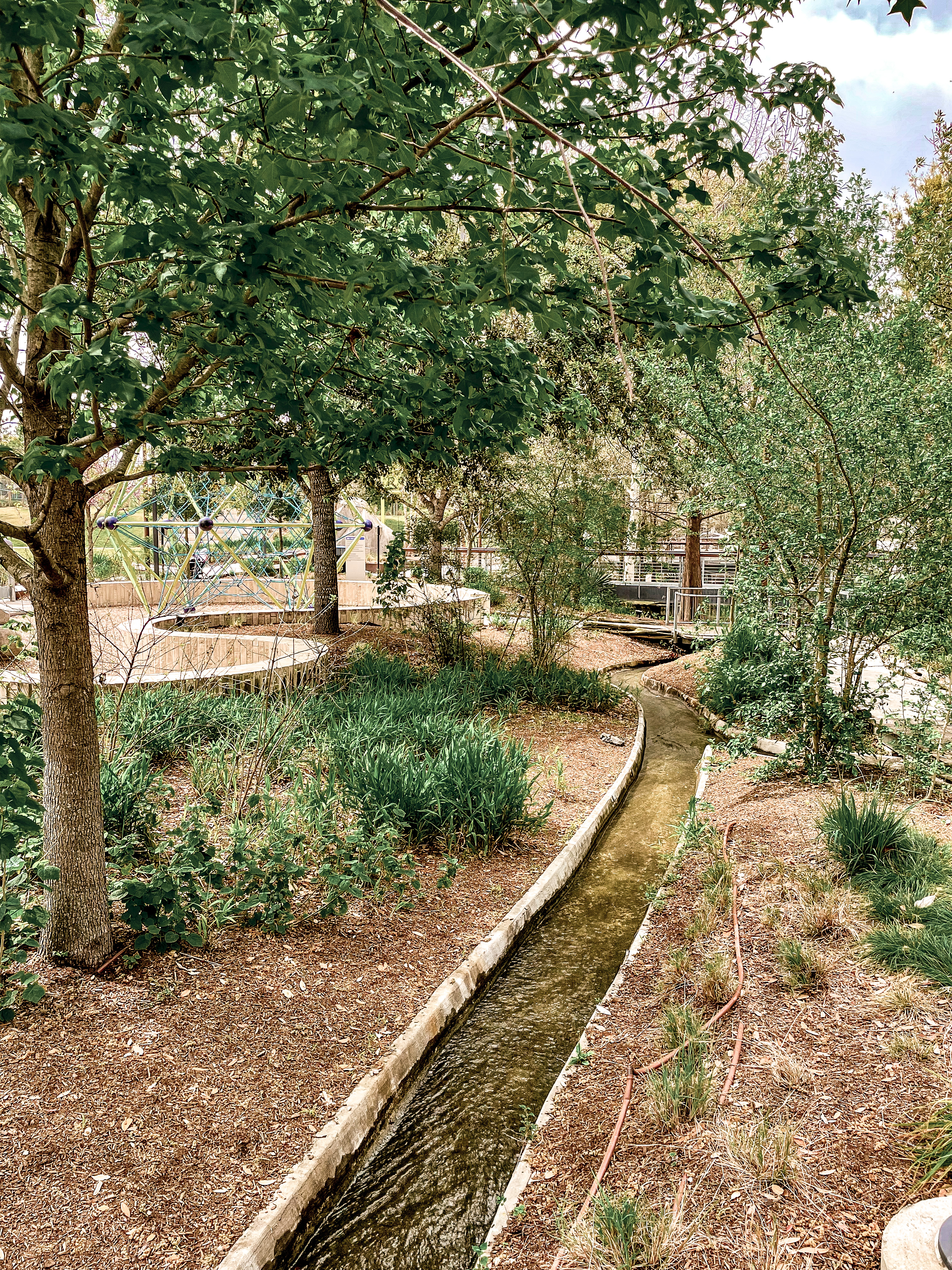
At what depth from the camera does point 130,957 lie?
135 inches

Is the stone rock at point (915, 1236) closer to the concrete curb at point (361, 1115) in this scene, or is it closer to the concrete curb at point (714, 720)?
the concrete curb at point (361, 1115)

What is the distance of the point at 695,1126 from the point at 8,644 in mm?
4247

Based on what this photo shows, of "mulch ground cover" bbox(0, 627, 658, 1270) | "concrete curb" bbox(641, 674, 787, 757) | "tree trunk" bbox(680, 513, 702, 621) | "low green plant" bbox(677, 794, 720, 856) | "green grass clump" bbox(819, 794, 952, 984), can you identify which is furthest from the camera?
"tree trunk" bbox(680, 513, 702, 621)

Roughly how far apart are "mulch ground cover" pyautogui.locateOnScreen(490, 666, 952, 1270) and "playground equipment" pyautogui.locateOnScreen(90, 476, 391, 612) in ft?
24.8

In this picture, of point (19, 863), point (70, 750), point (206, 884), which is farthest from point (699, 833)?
point (19, 863)

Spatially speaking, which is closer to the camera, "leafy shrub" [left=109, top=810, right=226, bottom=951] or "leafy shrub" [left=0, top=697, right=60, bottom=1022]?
"leafy shrub" [left=0, top=697, right=60, bottom=1022]

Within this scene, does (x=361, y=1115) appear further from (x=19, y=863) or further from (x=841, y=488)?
(x=841, y=488)

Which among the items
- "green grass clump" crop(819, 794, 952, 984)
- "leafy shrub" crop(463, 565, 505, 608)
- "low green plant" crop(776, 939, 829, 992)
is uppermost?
"leafy shrub" crop(463, 565, 505, 608)

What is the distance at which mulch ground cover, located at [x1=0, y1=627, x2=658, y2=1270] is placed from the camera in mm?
2369

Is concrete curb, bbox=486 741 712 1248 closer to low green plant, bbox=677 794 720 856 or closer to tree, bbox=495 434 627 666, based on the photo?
low green plant, bbox=677 794 720 856

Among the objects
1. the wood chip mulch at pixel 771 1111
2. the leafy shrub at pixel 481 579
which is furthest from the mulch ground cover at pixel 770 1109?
the leafy shrub at pixel 481 579

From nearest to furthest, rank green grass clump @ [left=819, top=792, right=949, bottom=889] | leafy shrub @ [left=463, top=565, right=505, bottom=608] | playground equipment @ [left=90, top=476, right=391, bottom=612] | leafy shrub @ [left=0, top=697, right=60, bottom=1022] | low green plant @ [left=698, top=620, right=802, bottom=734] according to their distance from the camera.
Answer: leafy shrub @ [left=0, top=697, right=60, bottom=1022]
green grass clump @ [left=819, top=792, right=949, bottom=889]
low green plant @ [left=698, top=620, right=802, bottom=734]
playground equipment @ [left=90, top=476, right=391, bottom=612]
leafy shrub @ [left=463, top=565, right=505, bottom=608]

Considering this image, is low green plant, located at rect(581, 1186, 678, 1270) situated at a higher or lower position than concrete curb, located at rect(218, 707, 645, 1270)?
higher

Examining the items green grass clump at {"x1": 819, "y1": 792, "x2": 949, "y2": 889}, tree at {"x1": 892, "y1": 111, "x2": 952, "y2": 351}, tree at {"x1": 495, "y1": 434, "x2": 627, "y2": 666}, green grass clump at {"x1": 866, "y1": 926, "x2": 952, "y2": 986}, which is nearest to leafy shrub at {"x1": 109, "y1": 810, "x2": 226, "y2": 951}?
green grass clump at {"x1": 866, "y1": 926, "x2": 952, "y2": 986}
